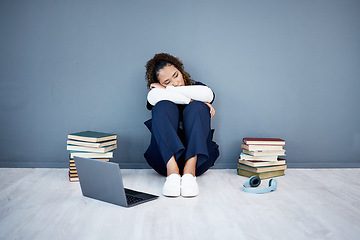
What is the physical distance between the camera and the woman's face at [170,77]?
8.17 feet

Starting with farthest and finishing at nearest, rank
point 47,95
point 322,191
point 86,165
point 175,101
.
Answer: point 47,95 < point 175,101 < point 322,191 < point 86,165

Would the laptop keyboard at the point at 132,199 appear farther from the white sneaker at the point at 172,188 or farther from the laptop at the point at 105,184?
the white sneaker at the point at 172,188

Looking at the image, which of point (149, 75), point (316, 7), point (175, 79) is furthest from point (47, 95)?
point (316, 7)

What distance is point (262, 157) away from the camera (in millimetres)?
2516

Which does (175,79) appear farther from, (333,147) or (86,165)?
(333,147)

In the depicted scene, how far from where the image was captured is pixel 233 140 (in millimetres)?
2896

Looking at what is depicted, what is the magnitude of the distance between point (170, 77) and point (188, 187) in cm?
92

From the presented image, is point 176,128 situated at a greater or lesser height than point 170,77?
lesser

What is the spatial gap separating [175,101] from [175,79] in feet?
0.77

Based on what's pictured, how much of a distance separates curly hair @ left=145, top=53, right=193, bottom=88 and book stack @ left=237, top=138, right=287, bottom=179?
728mm

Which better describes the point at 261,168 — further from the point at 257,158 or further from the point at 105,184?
the point at 105,184

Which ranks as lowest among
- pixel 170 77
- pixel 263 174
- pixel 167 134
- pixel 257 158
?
pixel 263 174

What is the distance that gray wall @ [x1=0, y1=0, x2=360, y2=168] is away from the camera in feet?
9.11

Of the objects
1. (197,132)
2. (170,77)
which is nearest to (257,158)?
(197,132)
